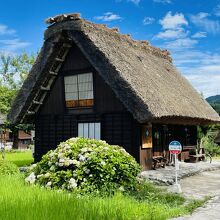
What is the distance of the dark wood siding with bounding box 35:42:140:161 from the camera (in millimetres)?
16969

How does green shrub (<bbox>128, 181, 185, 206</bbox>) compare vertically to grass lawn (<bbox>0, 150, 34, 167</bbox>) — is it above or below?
above

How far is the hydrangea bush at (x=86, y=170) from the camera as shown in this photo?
1043 cm

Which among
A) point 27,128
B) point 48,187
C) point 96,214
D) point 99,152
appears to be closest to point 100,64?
point 99,152

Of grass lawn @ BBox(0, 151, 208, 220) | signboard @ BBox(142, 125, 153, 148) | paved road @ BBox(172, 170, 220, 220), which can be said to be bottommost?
paved road @ BBox(172, 170, 220, 220)

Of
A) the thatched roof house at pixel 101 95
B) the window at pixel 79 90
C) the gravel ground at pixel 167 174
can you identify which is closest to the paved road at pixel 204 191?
the gravel ground at pixel 167 174

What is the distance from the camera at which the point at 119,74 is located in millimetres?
15984

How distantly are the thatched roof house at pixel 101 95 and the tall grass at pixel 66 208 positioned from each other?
7126 mm

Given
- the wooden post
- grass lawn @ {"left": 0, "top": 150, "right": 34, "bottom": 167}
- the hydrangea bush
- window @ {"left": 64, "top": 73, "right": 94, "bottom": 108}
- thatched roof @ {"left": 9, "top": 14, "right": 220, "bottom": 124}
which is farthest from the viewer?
grass lawn @ {"left": 0, "top": 150, "right": 34, "bottom": 167}

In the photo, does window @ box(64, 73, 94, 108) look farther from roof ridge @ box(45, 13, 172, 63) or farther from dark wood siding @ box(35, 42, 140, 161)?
roof ridge @ box(45, 13, 172, 63)

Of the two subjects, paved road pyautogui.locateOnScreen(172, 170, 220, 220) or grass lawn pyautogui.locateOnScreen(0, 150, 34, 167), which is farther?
grass lawn pyautogui.locateOnScreen(0, 150, 34, 167)

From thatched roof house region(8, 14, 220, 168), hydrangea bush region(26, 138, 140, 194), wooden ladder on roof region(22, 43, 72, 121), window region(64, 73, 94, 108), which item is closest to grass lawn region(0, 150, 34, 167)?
thatched roof house region(8, 14, 220, 168)

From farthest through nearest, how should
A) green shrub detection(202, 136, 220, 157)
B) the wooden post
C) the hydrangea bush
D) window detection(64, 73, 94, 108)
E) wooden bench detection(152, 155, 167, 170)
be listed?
green shrub detection(202, 136, 220, 157), window detection(64, 73, 94, 108), wooden bench detection(152, 155, 167, 170), the wooden post, the hydrangea bush

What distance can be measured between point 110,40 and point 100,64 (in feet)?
7.69

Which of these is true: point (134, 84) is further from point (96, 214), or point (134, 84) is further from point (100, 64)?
point (96, 214)
